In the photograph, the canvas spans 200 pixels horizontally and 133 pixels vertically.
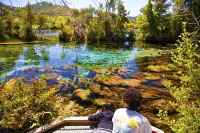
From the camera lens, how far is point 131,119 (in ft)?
8.18

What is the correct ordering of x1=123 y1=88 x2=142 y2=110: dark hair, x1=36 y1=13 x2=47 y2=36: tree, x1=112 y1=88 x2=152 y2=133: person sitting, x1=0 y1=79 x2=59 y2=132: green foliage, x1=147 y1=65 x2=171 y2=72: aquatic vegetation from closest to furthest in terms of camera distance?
x1=112 y1=88 x2=152 y2=133: person sitting
x1=123 y1=88 x2=142 y2=110: dark hair
x1=0 y1=79 x2=59 y2=132: green foliage
x1=147 y1=65 x2=171 y2=72: aquatic vegetation
x1=36 y1=13 x2=47 y2=36: tree

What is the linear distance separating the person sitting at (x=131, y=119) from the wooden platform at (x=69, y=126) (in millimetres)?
1189

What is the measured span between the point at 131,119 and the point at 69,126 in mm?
1699

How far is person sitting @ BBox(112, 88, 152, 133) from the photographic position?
96.7 inches

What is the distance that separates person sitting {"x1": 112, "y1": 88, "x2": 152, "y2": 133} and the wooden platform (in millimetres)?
1189

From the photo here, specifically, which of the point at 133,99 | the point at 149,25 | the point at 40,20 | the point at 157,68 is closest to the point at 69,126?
the point at 133,99

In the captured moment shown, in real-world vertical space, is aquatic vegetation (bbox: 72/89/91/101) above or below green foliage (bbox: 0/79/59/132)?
below

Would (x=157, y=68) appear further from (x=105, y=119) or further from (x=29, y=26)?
(x=29, y=26)

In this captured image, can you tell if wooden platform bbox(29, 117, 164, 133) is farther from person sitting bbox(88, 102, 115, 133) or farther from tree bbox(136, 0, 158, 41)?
tree bbox(136, 0, 158, 41)

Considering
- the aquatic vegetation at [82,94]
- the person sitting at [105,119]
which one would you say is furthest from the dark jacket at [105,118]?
the aquatic vegetation at [82,94]

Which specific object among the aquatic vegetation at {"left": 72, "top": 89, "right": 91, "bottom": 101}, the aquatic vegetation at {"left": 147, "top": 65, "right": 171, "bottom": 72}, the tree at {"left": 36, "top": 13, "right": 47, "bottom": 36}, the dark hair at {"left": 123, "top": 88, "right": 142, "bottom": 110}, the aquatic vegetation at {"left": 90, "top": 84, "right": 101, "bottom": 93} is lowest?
the aquatic vegetation at {"left": 72, "top": 89, "right": 91, "bottom": 101}

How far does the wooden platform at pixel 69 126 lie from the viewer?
362cm

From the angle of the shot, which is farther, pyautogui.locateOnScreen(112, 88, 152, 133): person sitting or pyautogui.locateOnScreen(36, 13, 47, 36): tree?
pyautogui.locateOnScreen(36, 13, 47, 36): tree

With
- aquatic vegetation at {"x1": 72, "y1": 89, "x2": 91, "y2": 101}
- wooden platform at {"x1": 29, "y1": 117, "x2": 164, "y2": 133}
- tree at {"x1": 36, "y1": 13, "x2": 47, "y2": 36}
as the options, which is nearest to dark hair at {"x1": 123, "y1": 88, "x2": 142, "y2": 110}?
wooden platform at {"x1": 29, "y1": 117, "x2": 164, "y2": 133}
